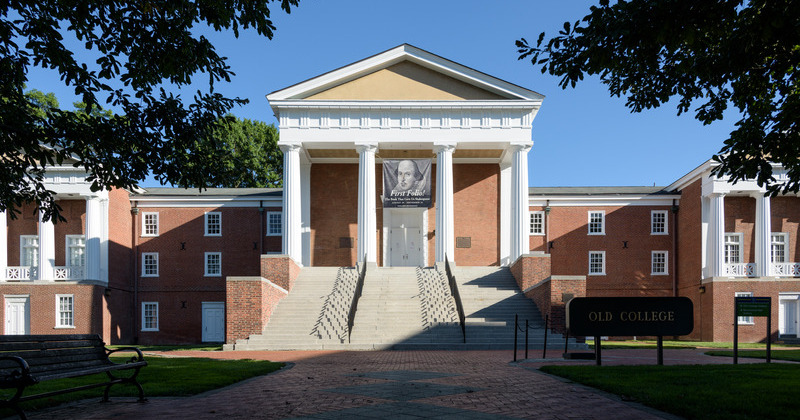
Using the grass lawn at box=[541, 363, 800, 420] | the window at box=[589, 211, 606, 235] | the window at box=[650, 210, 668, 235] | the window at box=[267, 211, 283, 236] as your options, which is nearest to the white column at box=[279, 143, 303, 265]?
the window at box=[267, 211, 283, 236]

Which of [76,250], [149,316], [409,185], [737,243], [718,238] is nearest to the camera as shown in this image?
[409,185]

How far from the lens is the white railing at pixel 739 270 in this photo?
3391cm

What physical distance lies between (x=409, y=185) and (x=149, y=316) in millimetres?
16961

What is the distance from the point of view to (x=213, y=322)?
1490 inches

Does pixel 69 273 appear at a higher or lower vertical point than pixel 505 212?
lower

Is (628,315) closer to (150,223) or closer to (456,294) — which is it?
(456,294)

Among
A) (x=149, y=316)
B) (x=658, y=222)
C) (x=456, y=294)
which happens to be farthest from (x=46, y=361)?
(x=658, y=222)

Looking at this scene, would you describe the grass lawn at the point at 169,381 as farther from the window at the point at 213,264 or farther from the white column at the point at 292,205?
the window at the point at 213,264

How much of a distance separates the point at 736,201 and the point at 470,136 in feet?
47.2

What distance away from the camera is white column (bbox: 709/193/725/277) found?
1321 inches

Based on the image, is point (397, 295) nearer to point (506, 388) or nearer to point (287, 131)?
point (287, 131)

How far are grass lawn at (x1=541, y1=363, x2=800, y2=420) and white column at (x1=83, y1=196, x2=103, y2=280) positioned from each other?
2804 cm

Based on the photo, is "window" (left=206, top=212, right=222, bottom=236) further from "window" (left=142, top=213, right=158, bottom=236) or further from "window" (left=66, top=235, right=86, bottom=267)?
"window" (left=66, top=235, right=86, bottom=267)

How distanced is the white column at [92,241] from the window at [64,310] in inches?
58.2
